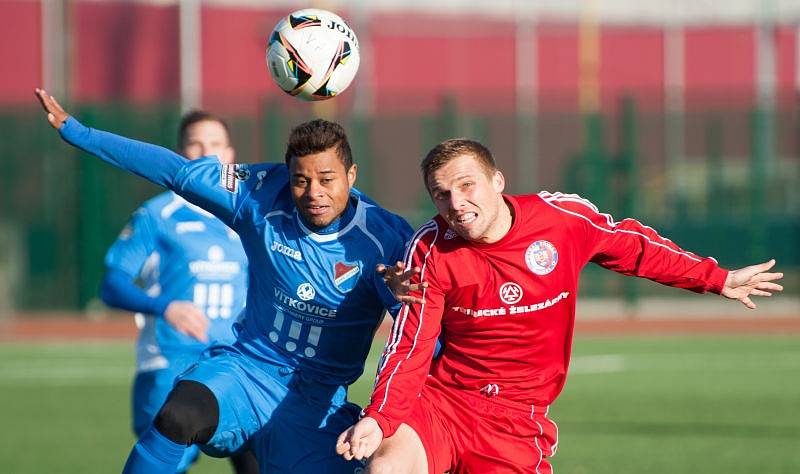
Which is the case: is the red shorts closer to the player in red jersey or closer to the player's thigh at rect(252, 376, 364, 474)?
the player in red jersey

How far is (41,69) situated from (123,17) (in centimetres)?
216

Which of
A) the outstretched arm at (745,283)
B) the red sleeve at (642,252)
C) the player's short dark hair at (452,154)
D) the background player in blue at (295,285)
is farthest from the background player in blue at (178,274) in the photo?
the outstretched arm at (745,283)

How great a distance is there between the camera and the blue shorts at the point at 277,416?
5473 millimetres

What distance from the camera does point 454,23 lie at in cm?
2950

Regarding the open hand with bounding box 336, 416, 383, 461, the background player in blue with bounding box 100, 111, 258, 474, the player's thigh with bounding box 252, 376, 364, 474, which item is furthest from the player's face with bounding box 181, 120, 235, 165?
the open hand with bounding box 336, 416, 383, 461

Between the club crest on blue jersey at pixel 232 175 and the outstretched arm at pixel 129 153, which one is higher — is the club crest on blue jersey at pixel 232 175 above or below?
below

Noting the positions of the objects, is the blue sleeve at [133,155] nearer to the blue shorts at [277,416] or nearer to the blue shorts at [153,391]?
the blue shorts at [277,416]

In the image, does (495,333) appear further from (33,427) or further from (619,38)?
(619,38)

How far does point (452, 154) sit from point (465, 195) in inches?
7.2

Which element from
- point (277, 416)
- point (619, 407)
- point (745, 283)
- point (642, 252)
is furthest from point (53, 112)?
point (619, 407)

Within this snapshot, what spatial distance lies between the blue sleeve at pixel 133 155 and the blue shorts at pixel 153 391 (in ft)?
4.89

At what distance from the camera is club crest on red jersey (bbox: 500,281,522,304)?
5.39m

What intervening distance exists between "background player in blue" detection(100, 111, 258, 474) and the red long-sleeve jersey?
1.78 metres

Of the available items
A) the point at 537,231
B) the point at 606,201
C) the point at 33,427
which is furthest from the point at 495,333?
the point at 606,201
